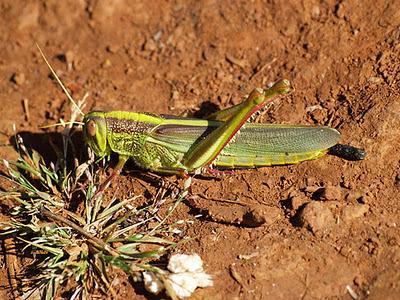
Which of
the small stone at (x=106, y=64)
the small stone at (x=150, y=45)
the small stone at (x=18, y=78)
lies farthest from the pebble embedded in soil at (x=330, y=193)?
the small stone at (x=18, y=78)

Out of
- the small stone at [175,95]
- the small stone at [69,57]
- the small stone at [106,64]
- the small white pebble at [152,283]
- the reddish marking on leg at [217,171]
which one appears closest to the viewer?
the small white pebble at [152,283]

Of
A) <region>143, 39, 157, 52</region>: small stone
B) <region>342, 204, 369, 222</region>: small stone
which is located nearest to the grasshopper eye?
<region>143, 39, 157, 52</region>: small stone

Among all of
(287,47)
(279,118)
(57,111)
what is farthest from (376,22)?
(57,111)

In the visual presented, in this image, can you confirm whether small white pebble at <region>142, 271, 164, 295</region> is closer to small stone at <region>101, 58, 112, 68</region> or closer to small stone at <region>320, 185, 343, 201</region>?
small stone at <region>320, 185, 343, 201</region>

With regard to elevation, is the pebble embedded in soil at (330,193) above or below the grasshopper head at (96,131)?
below

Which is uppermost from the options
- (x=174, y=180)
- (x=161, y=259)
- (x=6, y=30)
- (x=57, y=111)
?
(x=6, y=30)

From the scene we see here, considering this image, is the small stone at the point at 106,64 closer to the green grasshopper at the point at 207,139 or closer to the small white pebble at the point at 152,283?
the green grasshopper at the point at 207,139

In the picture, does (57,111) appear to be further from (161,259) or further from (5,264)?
(161,259)

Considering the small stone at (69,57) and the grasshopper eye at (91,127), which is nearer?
the grasshopper eye at (91,127)

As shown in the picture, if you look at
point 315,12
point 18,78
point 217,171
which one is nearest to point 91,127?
point 217,171
